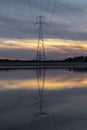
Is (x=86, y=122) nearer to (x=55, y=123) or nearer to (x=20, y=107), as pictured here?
(x=55, y=123)

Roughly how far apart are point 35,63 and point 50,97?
10426cm

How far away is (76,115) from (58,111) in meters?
1.35

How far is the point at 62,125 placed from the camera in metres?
11.7

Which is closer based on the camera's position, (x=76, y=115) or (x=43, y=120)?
(x=43, y=120)

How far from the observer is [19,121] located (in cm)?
1248

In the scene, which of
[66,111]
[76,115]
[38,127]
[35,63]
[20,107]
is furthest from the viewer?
[35,63]

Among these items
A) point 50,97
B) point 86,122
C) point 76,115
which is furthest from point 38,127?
point 50,97

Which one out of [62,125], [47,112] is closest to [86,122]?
[62,125]

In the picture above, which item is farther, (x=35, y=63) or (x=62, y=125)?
(x=35, y=63)

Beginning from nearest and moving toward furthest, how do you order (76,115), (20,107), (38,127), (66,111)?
(38,127) → (76,115) → (66,111) → (20,107)

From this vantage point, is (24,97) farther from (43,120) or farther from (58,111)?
(43,120)

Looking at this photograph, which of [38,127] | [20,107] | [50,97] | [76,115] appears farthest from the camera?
[50,97]

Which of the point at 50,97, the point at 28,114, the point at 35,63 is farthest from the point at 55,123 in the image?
the point at 35,63

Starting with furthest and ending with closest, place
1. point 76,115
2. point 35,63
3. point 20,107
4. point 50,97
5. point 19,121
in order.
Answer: point 35,63, point 50,97, point 20,107, point 76,115, point 19,121
